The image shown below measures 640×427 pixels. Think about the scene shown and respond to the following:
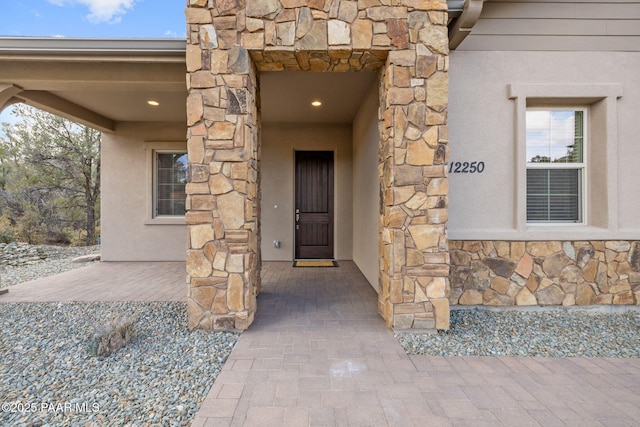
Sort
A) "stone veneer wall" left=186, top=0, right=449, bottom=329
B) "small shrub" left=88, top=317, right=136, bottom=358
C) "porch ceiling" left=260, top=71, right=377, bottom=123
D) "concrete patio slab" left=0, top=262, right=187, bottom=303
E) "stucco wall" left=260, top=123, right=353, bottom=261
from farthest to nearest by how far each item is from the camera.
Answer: "stucco wall" left=260, top=123, right=353, bottom=261 < "porch ceiling" left=260, top=71, right=377, bottom=123 < "concrete patio slab" left=0, top=262, right=187, bottom=303 < "stone veneer wall" left=186, top=0, right=449, bottom=329 < "small shrub" left=88, top=317, right=136, bottom=358

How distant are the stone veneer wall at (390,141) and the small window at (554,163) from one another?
161 centimetres

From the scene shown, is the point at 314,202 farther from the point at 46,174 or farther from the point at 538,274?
the point at 46,174

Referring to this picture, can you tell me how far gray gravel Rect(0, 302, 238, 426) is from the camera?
5.91 ft

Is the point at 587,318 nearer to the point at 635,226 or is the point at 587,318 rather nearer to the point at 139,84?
the point at 635,226

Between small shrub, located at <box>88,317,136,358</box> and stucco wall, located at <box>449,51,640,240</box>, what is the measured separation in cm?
342

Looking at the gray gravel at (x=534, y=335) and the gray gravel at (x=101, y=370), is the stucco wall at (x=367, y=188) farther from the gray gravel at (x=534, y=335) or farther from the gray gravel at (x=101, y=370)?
the gray gravel at (x=101, y=370)

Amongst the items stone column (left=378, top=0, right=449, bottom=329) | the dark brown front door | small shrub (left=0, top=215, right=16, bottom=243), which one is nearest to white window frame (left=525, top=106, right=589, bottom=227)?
stone column (left=378, top=0, right=449, bottom=329)

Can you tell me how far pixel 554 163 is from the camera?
3641 millimetres

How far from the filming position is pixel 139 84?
393cm

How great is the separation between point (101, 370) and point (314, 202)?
→ 4.67m

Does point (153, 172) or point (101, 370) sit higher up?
point (153, 172)

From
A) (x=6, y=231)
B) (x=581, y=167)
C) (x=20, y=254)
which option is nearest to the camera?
(x=581, y=167)

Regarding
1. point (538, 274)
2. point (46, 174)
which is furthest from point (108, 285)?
point (46, 174)

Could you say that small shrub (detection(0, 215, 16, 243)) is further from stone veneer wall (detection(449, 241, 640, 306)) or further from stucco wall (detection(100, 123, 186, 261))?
stone veneer wall (detection(449, 241, 640, 306))
